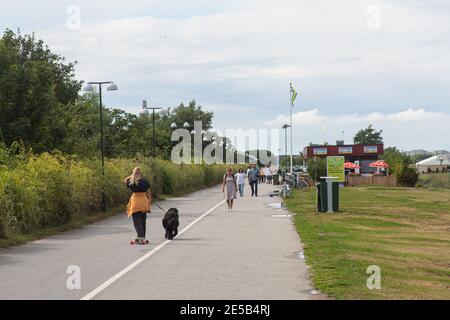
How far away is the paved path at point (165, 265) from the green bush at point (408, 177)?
41.8 metres

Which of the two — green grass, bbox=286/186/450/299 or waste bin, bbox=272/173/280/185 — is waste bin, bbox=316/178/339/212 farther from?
waste bin, bbox=272/173/280/185

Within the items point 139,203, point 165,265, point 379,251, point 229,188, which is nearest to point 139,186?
point 139,203

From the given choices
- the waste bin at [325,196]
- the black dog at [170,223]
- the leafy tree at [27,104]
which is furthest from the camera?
the leafy tree at [27,104]

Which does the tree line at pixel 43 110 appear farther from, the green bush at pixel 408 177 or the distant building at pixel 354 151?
the distant building at pixel 354 151

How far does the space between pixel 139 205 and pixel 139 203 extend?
5 cm

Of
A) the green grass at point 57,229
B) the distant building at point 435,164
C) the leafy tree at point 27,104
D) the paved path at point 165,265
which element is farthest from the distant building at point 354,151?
the paved path at point 165,265

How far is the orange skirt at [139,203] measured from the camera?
16.1 metres

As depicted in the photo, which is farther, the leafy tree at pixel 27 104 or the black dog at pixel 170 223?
the leafy tree at pixel 27 104

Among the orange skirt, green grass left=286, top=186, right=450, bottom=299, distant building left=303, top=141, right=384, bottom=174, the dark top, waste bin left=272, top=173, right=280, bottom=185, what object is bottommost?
green grass left=286, top=186, right=450, bottom=299

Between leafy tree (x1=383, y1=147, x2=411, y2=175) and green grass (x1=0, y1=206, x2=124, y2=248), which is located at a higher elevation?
leafy tree (x1=383, y1=147, x2=411, y2=175)

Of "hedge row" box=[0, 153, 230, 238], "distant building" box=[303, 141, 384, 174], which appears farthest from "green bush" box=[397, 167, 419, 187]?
"distant building" box=[303, 141, 384, 174]

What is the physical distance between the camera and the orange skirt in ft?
52.7

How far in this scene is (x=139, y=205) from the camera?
52.8 feet
